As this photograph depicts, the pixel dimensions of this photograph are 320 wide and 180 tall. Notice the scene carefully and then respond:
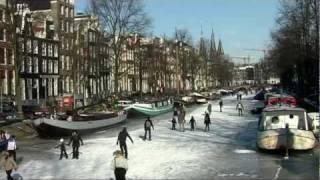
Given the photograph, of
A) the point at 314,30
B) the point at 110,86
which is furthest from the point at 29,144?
the point at 110,86

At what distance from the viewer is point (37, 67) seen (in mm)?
89312

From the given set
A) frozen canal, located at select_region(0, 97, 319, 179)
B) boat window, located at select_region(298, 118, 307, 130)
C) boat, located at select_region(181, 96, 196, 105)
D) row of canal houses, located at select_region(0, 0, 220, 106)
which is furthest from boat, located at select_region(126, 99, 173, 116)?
boat window, located at select_region(298, 118, 307, 130)

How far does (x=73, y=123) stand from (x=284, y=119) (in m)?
23.2

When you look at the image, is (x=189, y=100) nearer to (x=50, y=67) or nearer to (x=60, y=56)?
(x=60, y=56)

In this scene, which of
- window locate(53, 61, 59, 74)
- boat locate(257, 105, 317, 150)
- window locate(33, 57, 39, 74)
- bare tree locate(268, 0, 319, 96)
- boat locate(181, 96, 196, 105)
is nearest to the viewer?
boat locate(257, 105, 317, 150)

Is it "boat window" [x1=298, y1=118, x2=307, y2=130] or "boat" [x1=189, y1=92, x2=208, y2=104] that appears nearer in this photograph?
"boat window" [x1=298, y1=118, x2=307, y2=130]

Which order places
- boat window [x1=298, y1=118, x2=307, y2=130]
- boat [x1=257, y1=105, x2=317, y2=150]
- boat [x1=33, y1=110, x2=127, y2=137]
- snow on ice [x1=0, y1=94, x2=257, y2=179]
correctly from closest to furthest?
snow on ice [x1=0, y1=94, x2=257, y2=179], boat [x1=257, y1=105, x2=317, y2=150], boat window [x1=298, y1=118, x2=307, y2=130], boat [x1=33, y1=110, x2=127, y2=137]

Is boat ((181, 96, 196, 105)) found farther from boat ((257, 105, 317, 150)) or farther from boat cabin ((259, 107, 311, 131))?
boat ((257, 105, 317, 150))

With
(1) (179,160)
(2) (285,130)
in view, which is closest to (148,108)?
(2) (285,130)

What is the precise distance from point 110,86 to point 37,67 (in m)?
30.0

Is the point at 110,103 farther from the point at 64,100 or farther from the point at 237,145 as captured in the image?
the point at 237,145

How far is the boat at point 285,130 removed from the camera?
105 ft

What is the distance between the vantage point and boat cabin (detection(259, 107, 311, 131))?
3394 cm

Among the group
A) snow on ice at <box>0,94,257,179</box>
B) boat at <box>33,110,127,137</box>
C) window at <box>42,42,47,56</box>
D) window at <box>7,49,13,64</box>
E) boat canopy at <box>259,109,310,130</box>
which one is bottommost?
snow on ice at <box>0,94,257,179</box>
